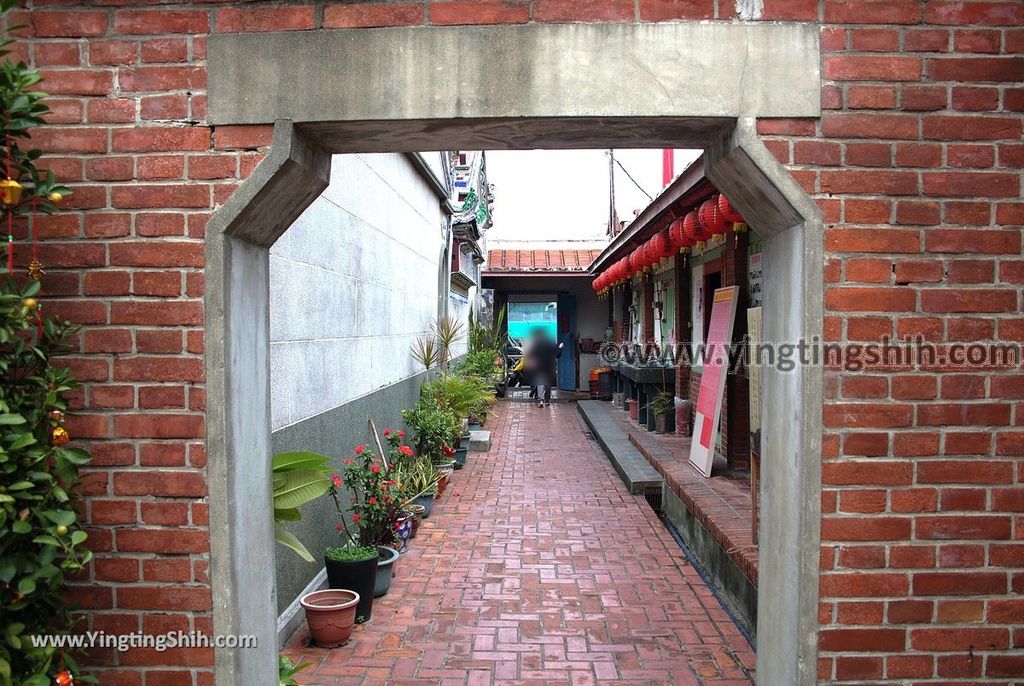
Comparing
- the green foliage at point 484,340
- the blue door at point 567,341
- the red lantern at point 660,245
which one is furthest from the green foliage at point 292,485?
the blue door at point 567,341

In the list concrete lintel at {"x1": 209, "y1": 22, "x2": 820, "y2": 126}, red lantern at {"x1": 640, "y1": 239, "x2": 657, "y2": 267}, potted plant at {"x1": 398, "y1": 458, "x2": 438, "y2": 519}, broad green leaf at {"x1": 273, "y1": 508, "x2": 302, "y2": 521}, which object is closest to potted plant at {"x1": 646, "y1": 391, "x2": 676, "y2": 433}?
red lantern at {"x1": 640, "y1": 239, "x2": 657, "y2": 267}

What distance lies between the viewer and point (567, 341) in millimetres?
19703

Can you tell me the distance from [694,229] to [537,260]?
1337 centimetres

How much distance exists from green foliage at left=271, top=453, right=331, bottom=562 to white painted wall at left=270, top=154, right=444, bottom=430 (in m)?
0.57

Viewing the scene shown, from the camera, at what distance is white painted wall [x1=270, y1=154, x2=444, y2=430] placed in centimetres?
414

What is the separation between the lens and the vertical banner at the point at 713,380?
6.89 metres

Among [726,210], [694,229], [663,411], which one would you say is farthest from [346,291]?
[663,411]

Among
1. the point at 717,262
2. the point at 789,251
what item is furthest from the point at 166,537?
the point at 717,262

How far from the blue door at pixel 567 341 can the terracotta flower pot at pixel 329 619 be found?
15.6m

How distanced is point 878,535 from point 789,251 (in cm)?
105

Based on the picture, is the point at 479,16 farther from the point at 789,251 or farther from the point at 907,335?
the point at 907,335

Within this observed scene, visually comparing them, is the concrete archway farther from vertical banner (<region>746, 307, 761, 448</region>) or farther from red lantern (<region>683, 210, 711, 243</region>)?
red lantern (<region>683, 210, 711, 243</region>)

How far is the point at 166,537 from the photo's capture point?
8.05 feet
